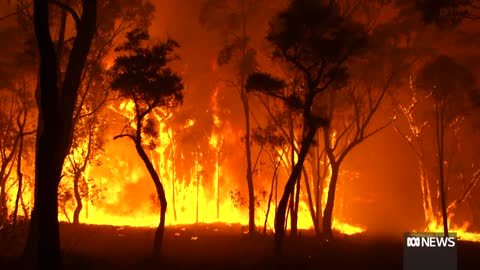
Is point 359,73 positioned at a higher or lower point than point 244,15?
lower

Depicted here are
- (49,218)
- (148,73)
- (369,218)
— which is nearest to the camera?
(49,218)

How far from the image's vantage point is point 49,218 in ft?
27.7

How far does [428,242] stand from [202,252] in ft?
30.7

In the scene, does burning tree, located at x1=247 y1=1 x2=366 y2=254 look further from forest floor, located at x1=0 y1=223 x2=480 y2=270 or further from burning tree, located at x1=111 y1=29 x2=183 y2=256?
burning tree, located at x1=111 y1=29 x2=183 y2=256

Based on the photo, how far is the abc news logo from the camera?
41.0ft

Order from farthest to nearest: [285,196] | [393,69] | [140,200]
Answer: [140,200]
[393,69]
[285,196]

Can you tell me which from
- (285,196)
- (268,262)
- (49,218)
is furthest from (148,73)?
(49,218)

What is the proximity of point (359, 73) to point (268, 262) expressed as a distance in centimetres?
1369

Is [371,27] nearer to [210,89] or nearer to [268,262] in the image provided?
[268,262]

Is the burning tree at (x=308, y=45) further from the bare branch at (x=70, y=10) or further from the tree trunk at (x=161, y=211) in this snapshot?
the bare branch at (x=70, y=10)

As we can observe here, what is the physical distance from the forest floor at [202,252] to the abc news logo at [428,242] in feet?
6.96

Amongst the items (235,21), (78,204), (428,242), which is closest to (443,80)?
(235,21)

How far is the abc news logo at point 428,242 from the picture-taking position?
12495mm

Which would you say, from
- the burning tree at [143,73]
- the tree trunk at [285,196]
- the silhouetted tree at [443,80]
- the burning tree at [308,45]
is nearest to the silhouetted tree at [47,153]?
the burning tree at [143,73]
